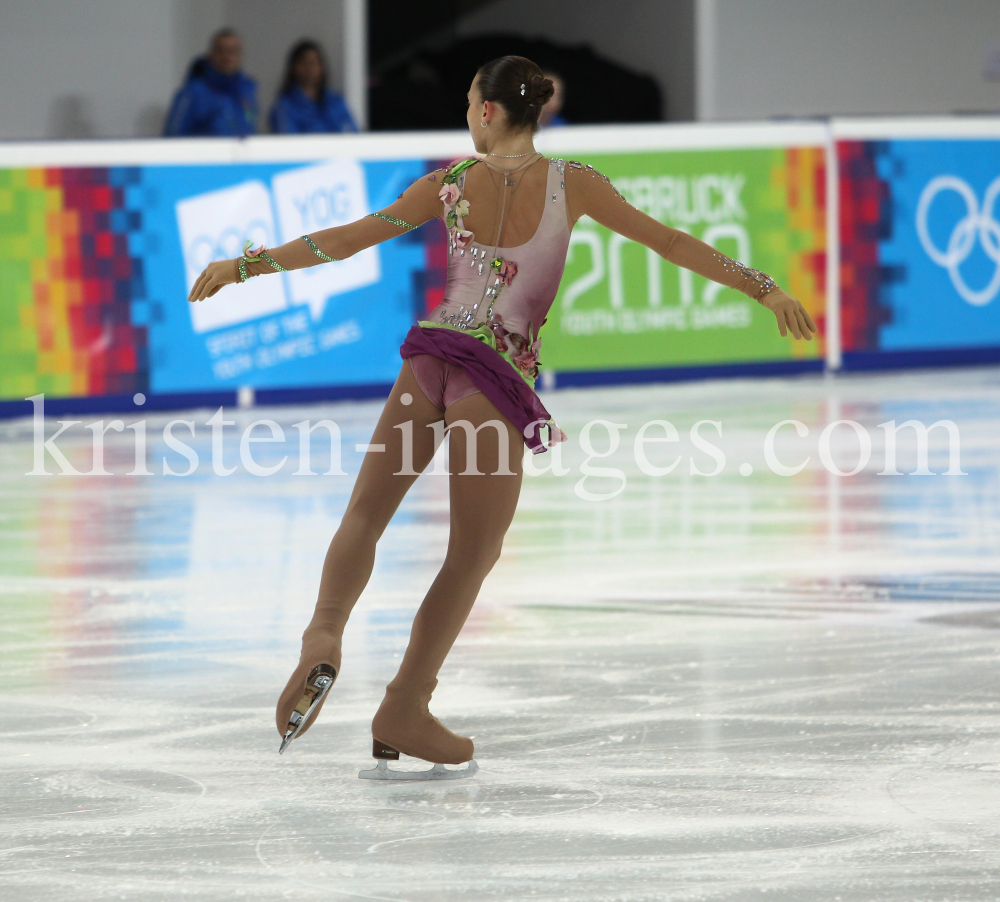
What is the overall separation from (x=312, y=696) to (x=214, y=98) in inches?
366

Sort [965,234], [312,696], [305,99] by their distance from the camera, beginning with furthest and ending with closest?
[965,234] → [305,99] → [312,696]

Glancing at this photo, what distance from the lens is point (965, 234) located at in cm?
1388

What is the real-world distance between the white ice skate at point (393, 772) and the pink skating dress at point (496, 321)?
713mm

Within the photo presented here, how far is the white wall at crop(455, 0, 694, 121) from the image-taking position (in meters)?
16.0

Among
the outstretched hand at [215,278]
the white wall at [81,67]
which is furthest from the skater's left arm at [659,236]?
the white wall at [81,67]

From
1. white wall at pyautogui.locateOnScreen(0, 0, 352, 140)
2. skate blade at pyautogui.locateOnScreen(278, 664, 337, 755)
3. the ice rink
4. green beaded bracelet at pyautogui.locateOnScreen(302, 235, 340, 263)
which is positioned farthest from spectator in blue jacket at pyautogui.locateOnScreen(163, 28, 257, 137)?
skate blade at pyautogui.locateOnScreen(278, 664, 337, 755)

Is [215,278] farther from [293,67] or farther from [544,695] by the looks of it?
[293,67]

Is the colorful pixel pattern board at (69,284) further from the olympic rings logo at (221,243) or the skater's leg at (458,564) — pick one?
the skater's leg at (458,564)

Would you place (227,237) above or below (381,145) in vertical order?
below

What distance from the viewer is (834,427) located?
10.5 m

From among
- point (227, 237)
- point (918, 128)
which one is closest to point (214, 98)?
point (227, 237)

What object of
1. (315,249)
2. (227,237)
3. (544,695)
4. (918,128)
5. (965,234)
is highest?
(918,128)

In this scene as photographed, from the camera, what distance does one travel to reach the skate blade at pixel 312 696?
3545mm

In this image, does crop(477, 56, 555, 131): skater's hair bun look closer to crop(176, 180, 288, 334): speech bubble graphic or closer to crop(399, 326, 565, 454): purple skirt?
crop(399, 326, 565, 454): purple skirt
